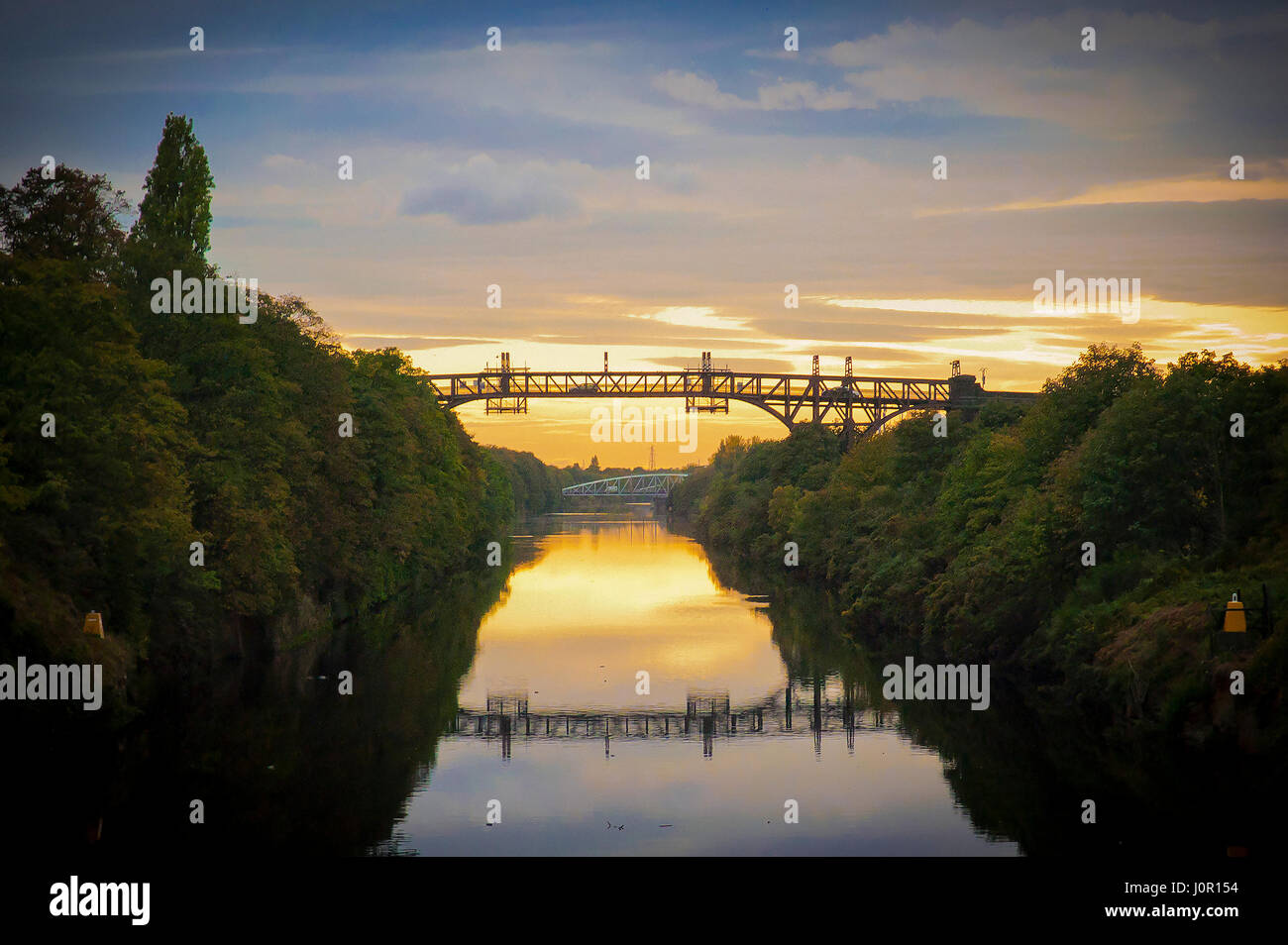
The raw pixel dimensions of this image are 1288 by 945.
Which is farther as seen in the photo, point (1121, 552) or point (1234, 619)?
point (1121, 552)

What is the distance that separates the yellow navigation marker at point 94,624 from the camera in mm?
28062

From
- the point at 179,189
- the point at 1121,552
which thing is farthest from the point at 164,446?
the point at 1121,552

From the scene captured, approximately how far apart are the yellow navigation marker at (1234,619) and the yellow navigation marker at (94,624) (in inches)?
943

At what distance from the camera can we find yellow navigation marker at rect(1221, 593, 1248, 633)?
26.1m

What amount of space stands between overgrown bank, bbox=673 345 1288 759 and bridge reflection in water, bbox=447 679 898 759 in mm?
5207

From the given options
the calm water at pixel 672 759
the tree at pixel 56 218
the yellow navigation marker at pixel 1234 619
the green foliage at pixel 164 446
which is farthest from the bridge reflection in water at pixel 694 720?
the tree at pixel 56 218

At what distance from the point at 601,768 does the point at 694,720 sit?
5.58 metres

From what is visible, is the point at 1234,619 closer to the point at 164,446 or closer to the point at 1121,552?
the point at 1121,552

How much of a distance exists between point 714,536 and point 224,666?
81.9 metres

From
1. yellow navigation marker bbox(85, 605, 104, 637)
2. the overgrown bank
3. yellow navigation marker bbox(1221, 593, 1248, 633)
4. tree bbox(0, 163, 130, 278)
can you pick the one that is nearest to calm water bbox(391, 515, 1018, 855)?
the overgrown bank

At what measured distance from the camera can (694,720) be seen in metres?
33.4

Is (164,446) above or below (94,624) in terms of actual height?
above

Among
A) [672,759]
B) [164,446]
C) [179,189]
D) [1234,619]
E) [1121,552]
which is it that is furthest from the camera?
[179,189]

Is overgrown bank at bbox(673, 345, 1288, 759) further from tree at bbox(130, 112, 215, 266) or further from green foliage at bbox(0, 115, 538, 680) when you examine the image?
tree at bbox(130, 112, 215, 266)
